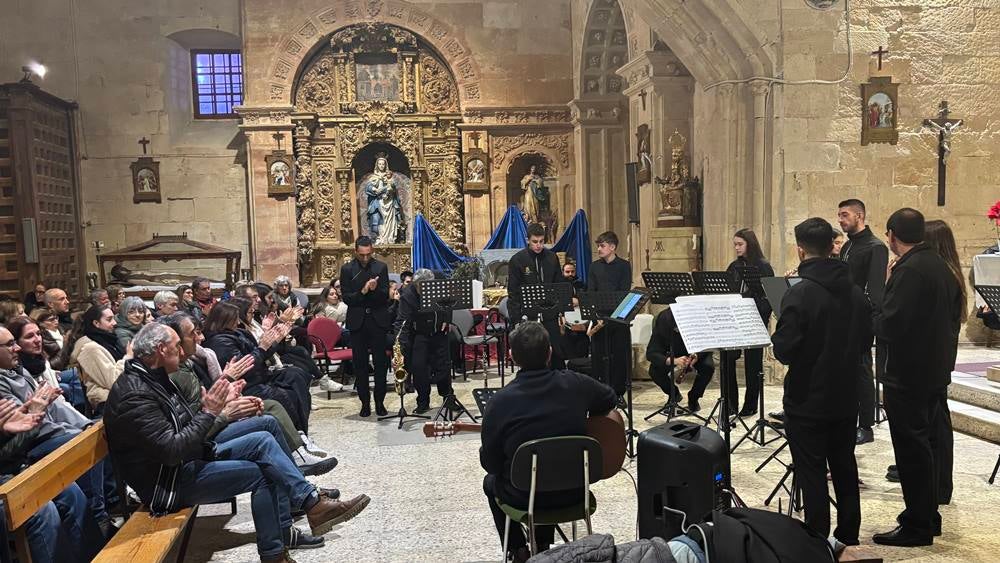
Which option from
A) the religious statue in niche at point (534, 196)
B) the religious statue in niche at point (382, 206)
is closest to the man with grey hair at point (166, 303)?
the religious statue in niche at point (382, 206)

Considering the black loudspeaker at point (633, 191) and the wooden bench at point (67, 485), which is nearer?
the wooden bench at point (67, 485)

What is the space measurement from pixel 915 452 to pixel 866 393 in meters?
1.61

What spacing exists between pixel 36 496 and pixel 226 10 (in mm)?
13687

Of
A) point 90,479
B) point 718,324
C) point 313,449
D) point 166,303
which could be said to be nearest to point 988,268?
point 718,324

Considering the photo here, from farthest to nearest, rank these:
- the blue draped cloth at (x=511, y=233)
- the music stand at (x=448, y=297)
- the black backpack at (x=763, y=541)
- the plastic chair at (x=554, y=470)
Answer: the blue draped cloth at (x=511, y=233) → the music stand at (x=448, y=297) → the plastic chair at (x=554, y=470) → the black backpack at (x=763, y=541)

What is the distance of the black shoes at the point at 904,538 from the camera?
372 centimetres

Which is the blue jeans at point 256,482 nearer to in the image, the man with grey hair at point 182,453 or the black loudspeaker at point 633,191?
the man with grey hair at point 182,453

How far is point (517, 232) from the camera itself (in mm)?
12797

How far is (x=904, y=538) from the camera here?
3730 mm

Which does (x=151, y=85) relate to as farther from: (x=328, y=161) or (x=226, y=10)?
(x=328, y=161)

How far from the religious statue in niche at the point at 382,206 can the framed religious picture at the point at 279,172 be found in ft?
4.89

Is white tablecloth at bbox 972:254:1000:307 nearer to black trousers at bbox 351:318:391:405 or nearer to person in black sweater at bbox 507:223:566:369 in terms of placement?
person in black sweater at bbox 507:223:566:369

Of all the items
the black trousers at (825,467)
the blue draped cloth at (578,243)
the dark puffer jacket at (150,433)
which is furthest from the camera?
the blue draped cloth at (578,243)

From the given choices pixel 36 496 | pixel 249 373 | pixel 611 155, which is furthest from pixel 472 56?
pixel 36 496
